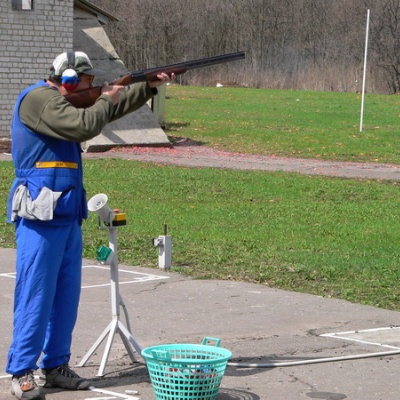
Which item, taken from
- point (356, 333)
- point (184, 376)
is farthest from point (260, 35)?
point (184, 376)

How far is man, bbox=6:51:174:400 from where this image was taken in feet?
21.0

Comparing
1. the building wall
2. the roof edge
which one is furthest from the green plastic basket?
→ the roof edge

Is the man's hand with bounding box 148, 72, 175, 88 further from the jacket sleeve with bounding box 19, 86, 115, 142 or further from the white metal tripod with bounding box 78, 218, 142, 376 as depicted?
the white metal tripod with bounding box 78, 218, 142, 376

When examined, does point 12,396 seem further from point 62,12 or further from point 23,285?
point 62,12

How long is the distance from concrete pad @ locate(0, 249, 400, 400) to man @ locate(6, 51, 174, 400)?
296 mm

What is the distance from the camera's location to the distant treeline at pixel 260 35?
6712cm

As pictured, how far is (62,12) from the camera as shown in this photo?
1178 inches

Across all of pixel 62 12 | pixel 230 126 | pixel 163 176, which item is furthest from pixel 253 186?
pixel 230 126

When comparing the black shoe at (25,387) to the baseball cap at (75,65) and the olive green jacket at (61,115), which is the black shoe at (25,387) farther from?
the baseball cap at (75,65)

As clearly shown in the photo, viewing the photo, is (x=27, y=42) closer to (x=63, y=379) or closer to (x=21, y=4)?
(x=21, y=4)

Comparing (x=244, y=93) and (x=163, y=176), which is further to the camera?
(x=244, y=93)

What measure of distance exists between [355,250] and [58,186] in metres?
6.63

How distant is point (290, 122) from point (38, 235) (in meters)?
32.9

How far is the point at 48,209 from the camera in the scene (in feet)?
20.9
